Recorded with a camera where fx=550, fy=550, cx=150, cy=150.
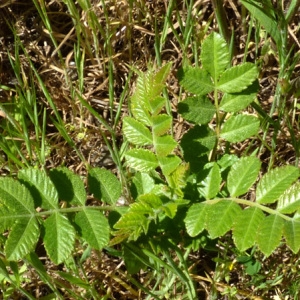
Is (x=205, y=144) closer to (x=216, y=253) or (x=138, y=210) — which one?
(x=138, y=210)

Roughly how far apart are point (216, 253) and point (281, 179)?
60 cm

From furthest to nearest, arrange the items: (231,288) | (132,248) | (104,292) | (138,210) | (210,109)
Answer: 1. (104,292)
2. (231,288)
3. (132,248)
4. (210,109)
5. (138,210)

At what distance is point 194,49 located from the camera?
165 cm

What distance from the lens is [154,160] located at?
1.23m

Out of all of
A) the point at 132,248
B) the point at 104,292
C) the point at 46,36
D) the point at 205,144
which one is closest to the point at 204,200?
the point at 205,144

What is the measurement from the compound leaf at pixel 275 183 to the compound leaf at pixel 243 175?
3 cm

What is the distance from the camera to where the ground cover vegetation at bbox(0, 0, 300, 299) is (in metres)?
1.16

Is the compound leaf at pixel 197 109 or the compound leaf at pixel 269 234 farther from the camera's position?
the compound leaf at pixel 197 109

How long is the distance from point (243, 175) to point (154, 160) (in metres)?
0.20

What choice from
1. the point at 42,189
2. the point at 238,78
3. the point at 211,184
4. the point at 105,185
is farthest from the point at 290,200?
the point at 42,189

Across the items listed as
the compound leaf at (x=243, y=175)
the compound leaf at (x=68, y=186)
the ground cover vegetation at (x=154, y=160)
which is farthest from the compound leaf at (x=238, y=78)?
the compound leaf at (x=68, y=186)

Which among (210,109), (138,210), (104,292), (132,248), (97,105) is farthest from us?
(97,105)

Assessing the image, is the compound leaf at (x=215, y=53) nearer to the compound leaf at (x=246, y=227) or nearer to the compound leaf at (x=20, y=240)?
the compound leaf at (x=246, y=227)

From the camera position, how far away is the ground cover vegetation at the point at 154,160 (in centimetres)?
116
